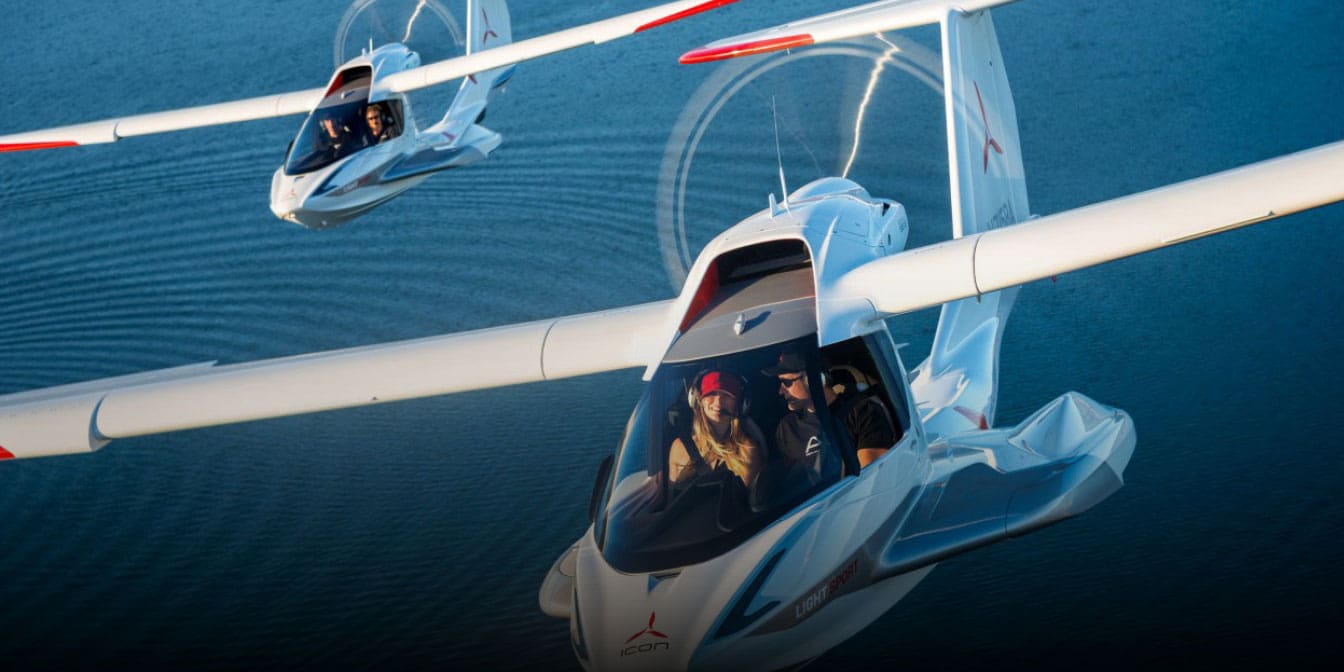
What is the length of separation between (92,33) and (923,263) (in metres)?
44.0

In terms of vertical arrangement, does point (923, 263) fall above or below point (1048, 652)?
above

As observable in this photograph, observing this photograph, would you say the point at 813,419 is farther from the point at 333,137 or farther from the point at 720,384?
the point at 333,137

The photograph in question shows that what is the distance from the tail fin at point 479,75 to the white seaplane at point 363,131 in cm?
6

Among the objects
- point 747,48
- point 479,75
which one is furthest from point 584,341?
point 479,75

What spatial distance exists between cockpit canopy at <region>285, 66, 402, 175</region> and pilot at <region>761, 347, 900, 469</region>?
47.4 feet

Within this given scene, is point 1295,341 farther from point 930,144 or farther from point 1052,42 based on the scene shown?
point 1052,42

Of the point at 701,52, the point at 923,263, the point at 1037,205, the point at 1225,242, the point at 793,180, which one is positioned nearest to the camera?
the point at 923,263

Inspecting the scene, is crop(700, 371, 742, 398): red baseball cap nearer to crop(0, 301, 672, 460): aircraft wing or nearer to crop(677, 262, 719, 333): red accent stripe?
crop(677, 262, 719, 333): red accent stripe

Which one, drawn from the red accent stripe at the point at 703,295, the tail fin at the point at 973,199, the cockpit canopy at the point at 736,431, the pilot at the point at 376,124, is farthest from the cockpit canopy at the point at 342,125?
the cockpit canopy at the point at 736,431

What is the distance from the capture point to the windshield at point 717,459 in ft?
19.0

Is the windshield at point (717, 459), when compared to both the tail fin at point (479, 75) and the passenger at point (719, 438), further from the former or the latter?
the tail fin at point (479, 75)

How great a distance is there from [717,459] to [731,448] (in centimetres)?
10

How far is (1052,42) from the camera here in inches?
976

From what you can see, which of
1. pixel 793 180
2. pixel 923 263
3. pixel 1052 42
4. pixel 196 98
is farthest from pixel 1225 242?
pixel 196 98
